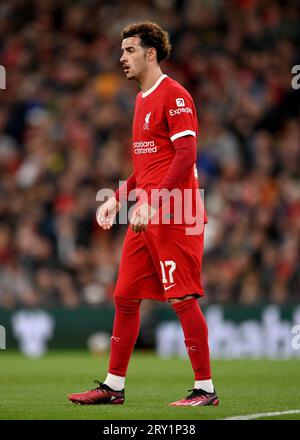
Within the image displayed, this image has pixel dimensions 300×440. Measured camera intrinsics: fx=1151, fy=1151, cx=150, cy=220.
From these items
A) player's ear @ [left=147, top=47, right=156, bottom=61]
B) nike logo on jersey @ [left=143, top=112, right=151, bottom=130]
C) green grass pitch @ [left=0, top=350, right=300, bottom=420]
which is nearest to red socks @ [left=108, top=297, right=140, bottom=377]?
green grass pitch @ [left=0, top=350, right=300, bottom=420]


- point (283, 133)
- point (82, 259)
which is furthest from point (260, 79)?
point (82, 259)

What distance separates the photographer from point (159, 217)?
7129 millimetres

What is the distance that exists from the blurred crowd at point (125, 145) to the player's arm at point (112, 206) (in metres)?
6.96

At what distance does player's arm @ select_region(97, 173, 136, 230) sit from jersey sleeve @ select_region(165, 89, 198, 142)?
0.64 m

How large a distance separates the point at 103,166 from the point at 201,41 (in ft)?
9.06

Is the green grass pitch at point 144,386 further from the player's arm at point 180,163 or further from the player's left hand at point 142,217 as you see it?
the player's arm at point 180,163

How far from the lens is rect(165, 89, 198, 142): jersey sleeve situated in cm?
703

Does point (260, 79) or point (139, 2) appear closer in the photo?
point (260, 79)

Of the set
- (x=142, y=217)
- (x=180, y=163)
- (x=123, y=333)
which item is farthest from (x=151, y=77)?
(x=123, y=333)

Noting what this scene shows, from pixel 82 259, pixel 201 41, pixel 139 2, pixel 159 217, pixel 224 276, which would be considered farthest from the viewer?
pixel 139 2

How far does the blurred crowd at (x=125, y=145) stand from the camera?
1491 cm

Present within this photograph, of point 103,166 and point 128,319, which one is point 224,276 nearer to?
point 103,166

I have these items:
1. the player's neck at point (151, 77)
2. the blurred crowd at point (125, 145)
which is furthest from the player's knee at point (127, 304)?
the blurred crowd at point (125, 145)

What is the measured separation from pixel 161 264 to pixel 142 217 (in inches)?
15.6
